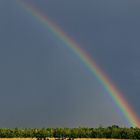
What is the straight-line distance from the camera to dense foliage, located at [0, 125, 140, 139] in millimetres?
138625

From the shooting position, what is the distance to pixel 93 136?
13938 centimetres

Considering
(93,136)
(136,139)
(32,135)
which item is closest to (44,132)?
(32,135)

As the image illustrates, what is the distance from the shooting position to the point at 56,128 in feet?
467

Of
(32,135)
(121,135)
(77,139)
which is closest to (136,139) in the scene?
(121,135)

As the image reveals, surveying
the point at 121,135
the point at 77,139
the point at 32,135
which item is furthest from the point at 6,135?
the point at 121,135

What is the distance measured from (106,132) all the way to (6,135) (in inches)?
977

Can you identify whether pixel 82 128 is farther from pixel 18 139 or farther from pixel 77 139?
pixel 18 139

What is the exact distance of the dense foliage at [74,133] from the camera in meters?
139

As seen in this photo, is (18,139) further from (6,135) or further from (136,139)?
(136,139)

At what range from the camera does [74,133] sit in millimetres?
139250

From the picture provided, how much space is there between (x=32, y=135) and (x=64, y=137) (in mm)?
8022

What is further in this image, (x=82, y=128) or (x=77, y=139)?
(x=82, y=128)

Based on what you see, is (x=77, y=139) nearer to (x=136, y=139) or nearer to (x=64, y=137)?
(x=64, y=137)

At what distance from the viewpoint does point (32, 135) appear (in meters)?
140
